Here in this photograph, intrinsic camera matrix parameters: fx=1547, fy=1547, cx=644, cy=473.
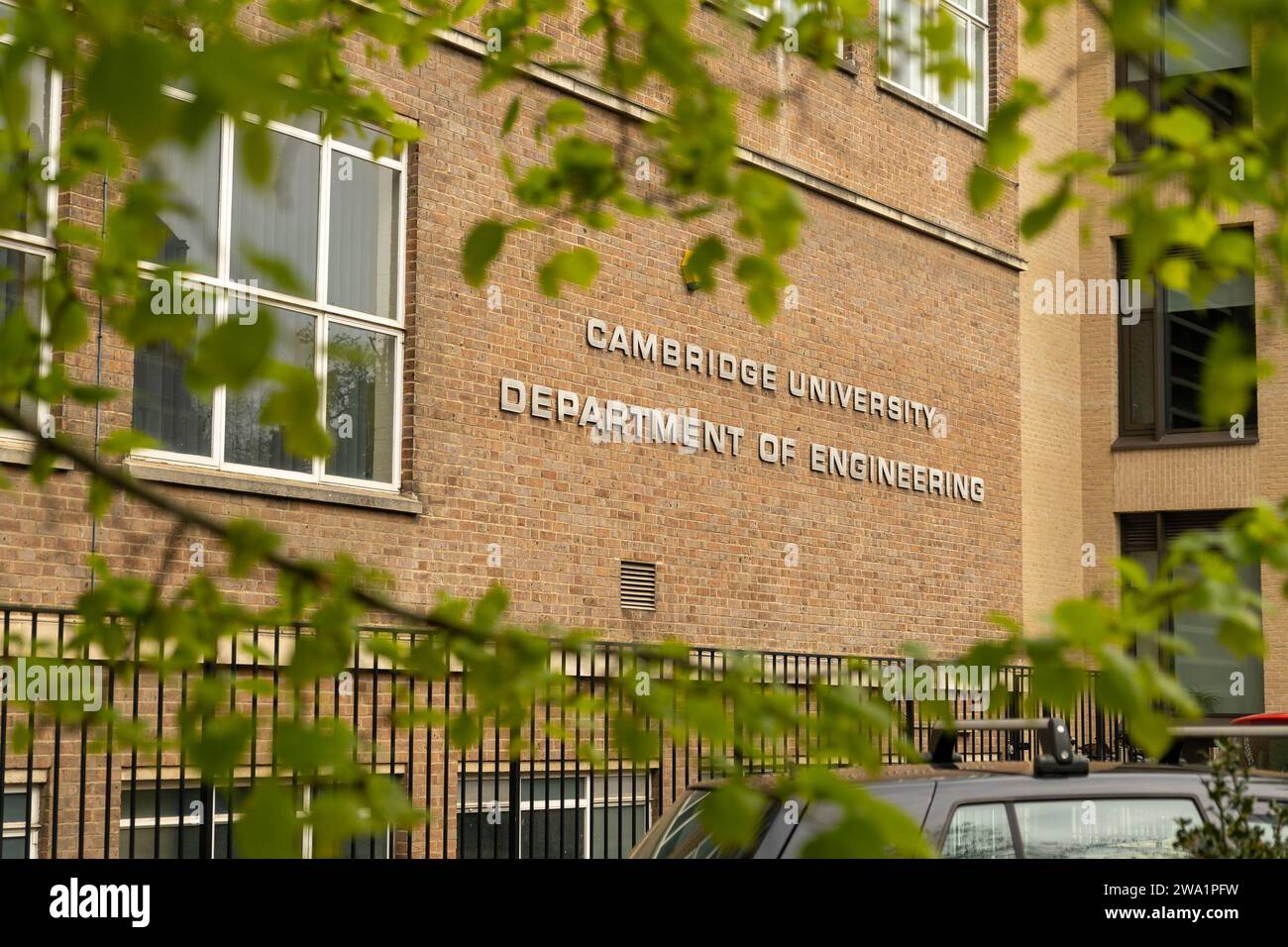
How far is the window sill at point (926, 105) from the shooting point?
701 inches

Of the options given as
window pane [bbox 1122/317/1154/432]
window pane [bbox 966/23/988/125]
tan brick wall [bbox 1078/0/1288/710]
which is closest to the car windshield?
window pane [bbox 966/23/988/125]

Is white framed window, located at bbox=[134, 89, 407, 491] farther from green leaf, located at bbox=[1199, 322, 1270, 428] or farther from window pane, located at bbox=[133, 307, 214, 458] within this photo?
green leaf, located at bbox=[1199, 322, 1270, 428]

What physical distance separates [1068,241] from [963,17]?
464cm

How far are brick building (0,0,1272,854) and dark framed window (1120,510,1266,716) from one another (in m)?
0.30

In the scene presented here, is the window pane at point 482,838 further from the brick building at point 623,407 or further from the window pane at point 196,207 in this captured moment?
the window pane at point 196,207

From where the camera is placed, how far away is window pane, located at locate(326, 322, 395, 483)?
1232cm

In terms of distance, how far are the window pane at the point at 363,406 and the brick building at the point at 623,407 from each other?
3 cm

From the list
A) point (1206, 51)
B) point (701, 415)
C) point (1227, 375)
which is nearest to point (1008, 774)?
point (1227, 375)

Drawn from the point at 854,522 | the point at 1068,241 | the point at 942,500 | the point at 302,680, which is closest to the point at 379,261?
the point at 854,522

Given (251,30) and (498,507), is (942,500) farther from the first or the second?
(251,30)

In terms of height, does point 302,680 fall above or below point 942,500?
below

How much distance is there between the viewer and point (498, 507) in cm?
1317

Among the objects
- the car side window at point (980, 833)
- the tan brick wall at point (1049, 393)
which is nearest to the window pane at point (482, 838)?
the car side window at point (980, 833)
